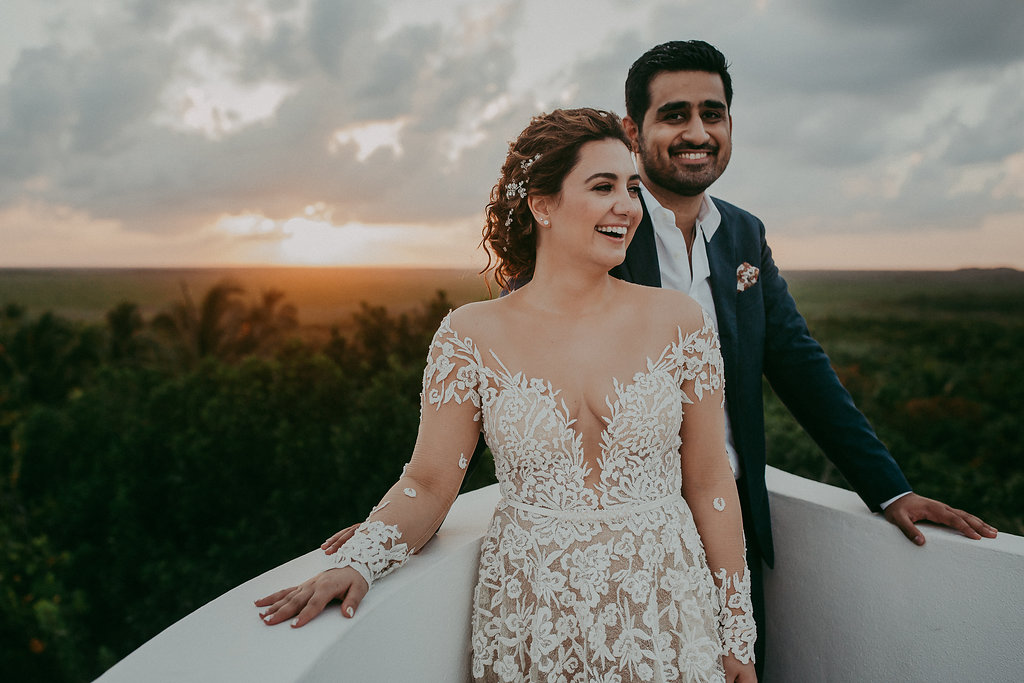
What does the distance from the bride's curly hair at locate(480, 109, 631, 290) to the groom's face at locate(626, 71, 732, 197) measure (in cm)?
37

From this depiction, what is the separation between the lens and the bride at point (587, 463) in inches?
61.8

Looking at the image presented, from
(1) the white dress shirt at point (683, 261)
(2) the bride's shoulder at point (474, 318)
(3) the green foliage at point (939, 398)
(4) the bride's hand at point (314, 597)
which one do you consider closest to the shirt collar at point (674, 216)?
(1) the white dress shirt at point (683, 261)

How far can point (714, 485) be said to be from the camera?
1.69 metres

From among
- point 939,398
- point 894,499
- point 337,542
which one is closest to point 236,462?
point 337,542

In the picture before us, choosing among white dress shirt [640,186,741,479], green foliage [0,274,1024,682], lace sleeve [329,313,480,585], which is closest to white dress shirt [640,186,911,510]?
white dress shirt [640,186,741,479]

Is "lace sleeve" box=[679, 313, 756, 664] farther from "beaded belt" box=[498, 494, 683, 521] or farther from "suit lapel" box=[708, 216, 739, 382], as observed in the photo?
"suit lapel" box=[708, 216, 739, 382]

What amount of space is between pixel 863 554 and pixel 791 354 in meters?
0.68

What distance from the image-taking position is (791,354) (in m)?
2.12

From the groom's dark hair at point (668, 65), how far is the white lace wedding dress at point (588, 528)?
935 mm

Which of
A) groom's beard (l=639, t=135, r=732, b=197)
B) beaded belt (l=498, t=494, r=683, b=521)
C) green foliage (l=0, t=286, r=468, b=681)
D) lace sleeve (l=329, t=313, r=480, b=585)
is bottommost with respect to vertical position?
green foliage (l=0, t=286, r=468, b=681)

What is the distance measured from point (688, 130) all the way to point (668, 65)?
0.23 m

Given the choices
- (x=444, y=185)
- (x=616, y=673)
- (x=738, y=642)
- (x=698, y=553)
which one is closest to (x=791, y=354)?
(x=698, y=553)

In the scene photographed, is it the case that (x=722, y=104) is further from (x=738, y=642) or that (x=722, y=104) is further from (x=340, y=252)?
(x=340, y=252)

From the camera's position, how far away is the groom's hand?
5.85 ft
